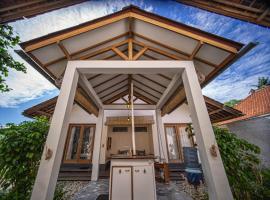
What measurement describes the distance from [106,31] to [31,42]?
1571 mm

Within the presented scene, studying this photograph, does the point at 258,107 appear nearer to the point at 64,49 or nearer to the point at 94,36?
the point at 94,36

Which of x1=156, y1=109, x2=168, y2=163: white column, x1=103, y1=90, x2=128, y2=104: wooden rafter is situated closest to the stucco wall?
x1=156, y1=109, x2=168, y2=163: white column

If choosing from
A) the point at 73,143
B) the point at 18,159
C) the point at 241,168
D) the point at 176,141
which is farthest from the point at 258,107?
the point at 73,143

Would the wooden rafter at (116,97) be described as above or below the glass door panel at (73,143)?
above

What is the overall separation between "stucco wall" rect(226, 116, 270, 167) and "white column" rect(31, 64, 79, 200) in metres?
7.49

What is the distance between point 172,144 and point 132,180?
17.1 ft

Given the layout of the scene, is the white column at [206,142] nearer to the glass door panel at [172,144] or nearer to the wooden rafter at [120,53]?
the wooden rafter at [120,53]

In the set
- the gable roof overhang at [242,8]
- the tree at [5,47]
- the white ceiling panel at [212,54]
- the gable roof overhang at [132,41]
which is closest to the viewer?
the gable roof overhang at [242,8]

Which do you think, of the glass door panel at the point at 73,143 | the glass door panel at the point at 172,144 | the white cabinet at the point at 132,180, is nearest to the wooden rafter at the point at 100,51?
the white cabinet at the point at 132,180

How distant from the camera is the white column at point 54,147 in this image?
201cm

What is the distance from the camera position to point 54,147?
2242 mm

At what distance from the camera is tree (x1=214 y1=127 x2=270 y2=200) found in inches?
94.0

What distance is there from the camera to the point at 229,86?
88.9ft

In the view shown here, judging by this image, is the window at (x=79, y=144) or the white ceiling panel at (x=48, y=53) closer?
the white ceiling panel at (x=48, y=53)
